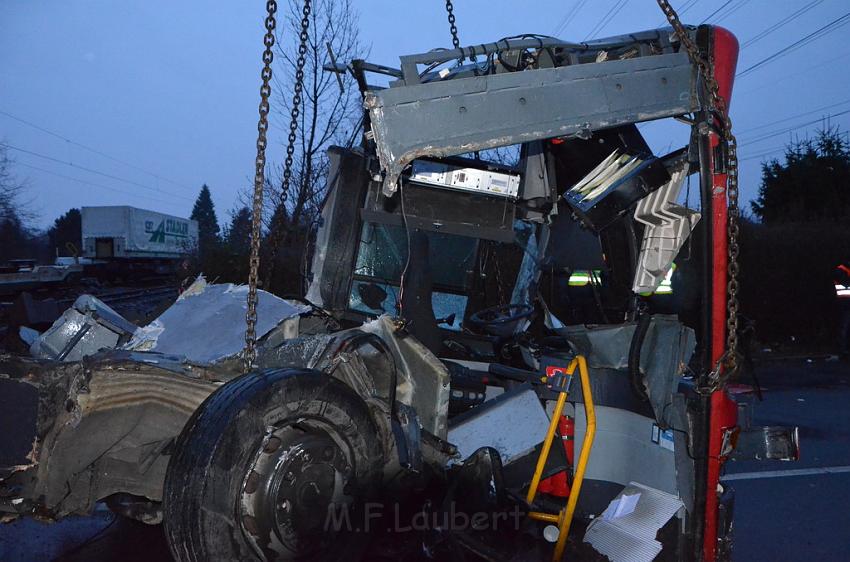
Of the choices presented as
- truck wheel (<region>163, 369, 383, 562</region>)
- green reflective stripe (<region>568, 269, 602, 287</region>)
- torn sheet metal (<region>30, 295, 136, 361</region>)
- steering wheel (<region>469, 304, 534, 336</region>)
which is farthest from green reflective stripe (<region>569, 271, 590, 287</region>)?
torn sheet metal (<region>30, 295, 136, 361</region>)

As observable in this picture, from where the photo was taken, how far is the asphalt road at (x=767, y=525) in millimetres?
4199

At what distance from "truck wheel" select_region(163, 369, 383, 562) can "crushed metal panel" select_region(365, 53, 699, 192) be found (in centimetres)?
91

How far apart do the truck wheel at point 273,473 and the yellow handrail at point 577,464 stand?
104cm

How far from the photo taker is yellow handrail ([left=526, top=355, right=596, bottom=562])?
304 cm

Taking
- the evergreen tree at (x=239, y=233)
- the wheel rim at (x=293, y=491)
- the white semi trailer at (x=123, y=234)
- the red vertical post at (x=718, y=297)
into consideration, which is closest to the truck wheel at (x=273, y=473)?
the wheel rim at (x=293, y=491)

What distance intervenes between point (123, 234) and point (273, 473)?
34.4 m

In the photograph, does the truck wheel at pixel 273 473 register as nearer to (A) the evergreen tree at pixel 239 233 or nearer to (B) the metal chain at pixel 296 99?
(B) the metal chain at pixel 296 99

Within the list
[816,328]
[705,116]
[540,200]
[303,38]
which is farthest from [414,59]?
[816,328]

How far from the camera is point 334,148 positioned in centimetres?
518

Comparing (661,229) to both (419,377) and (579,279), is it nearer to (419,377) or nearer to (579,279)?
(579,279)

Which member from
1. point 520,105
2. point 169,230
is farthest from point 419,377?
point 169,230

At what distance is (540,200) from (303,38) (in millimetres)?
2130

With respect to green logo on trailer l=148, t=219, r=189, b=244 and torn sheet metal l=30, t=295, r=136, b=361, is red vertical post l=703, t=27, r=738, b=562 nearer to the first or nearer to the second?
torn sheet metal l=30, t=295, r=136, b=361

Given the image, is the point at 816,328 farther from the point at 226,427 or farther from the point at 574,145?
the point at 226,427
